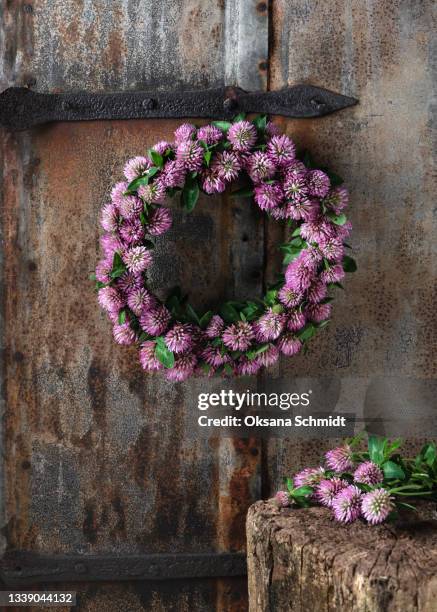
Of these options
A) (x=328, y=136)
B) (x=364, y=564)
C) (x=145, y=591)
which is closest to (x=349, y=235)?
(x=328, y=136)

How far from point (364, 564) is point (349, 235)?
3.00 feet

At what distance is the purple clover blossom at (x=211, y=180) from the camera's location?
5.70ft

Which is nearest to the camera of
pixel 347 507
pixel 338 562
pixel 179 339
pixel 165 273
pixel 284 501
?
pixel 338 562

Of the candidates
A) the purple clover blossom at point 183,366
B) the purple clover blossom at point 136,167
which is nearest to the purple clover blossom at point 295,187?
the purple clover blossom at point 136,167

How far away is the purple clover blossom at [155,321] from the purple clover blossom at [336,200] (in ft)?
1.56

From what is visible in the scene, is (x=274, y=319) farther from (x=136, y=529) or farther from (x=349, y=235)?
Result: (x=136, y=529)

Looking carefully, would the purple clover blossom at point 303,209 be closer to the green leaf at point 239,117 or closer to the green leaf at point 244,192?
the green leaf at point 244,192

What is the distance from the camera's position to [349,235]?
1.92 meters

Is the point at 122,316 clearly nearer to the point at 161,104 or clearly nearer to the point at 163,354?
the point at 163,354

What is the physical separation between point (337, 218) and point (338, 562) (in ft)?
2.65

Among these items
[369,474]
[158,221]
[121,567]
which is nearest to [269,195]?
[158,221]

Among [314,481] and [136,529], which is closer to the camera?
[314,481]

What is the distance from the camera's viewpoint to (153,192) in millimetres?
1713

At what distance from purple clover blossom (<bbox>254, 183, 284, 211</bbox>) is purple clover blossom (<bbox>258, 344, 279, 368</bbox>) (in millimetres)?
342
